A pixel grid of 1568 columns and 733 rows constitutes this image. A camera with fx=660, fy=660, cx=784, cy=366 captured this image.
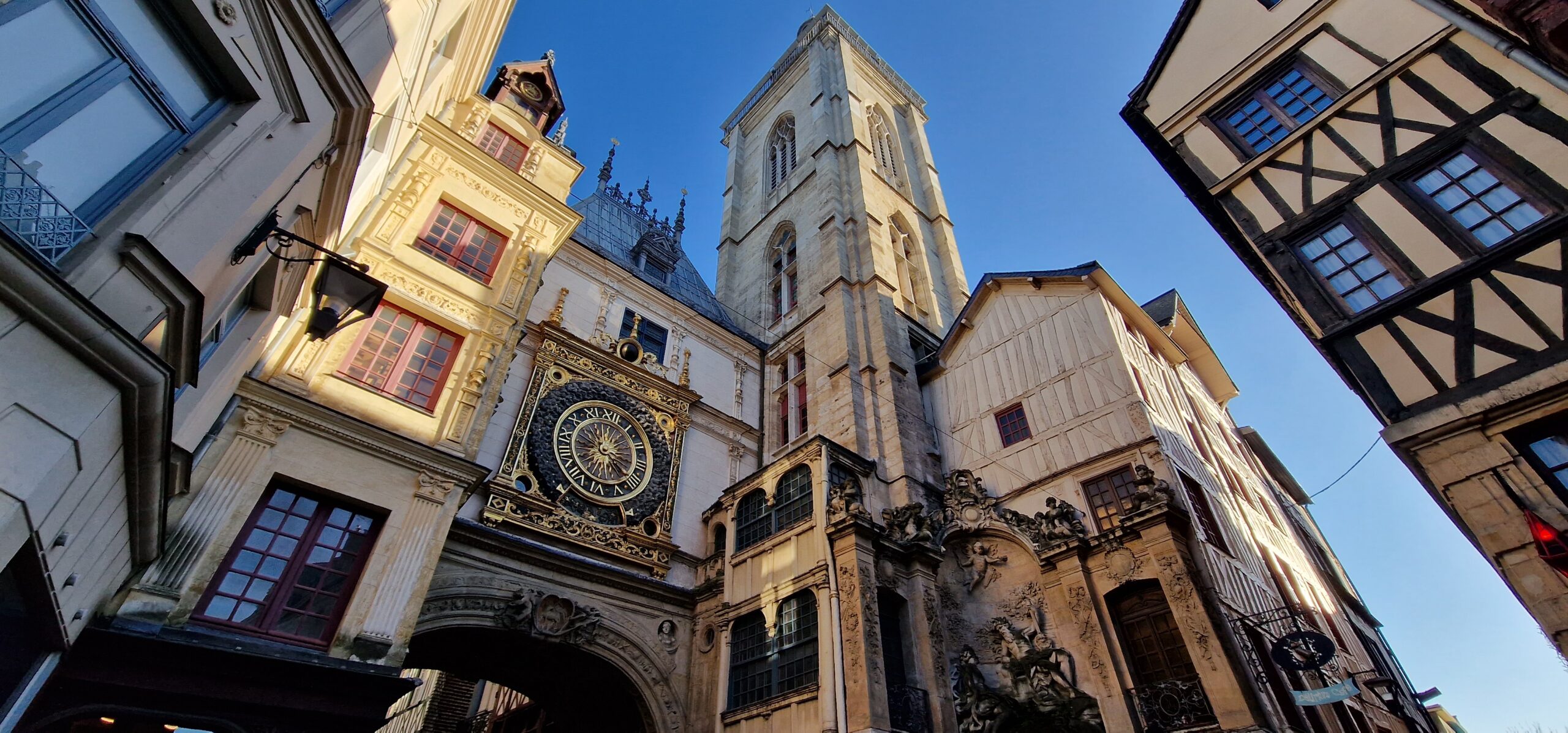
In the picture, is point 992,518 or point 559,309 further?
point 559,309

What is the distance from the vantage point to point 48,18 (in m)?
4.23

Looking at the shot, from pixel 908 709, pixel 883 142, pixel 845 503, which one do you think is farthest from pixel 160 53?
pixel 883 142

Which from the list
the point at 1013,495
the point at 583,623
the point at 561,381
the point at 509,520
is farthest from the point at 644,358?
the point at 1013,495

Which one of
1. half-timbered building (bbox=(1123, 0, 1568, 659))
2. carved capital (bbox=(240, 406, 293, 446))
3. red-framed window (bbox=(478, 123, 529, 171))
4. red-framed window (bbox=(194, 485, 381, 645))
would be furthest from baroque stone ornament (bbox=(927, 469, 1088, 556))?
red-framed window (bbox=(478, 123, 529, 171))

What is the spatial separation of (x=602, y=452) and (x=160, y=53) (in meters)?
10.0

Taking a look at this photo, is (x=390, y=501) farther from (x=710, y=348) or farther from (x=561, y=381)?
(x=710, y=348)

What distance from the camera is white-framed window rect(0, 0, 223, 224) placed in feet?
13.0

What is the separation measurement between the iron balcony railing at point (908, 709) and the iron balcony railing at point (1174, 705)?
3222 millimetres

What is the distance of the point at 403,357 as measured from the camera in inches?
425

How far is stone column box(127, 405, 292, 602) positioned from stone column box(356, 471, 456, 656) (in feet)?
5.98

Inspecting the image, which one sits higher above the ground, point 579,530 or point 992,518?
point 992,518

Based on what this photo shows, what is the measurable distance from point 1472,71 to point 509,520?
1616 cm

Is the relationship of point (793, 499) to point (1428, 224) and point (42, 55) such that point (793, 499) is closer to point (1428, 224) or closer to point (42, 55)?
point (1428, 224)

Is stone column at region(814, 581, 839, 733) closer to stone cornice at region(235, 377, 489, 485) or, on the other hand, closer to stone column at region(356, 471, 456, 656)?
stone cornice at region(235, 377, 489, 485)
